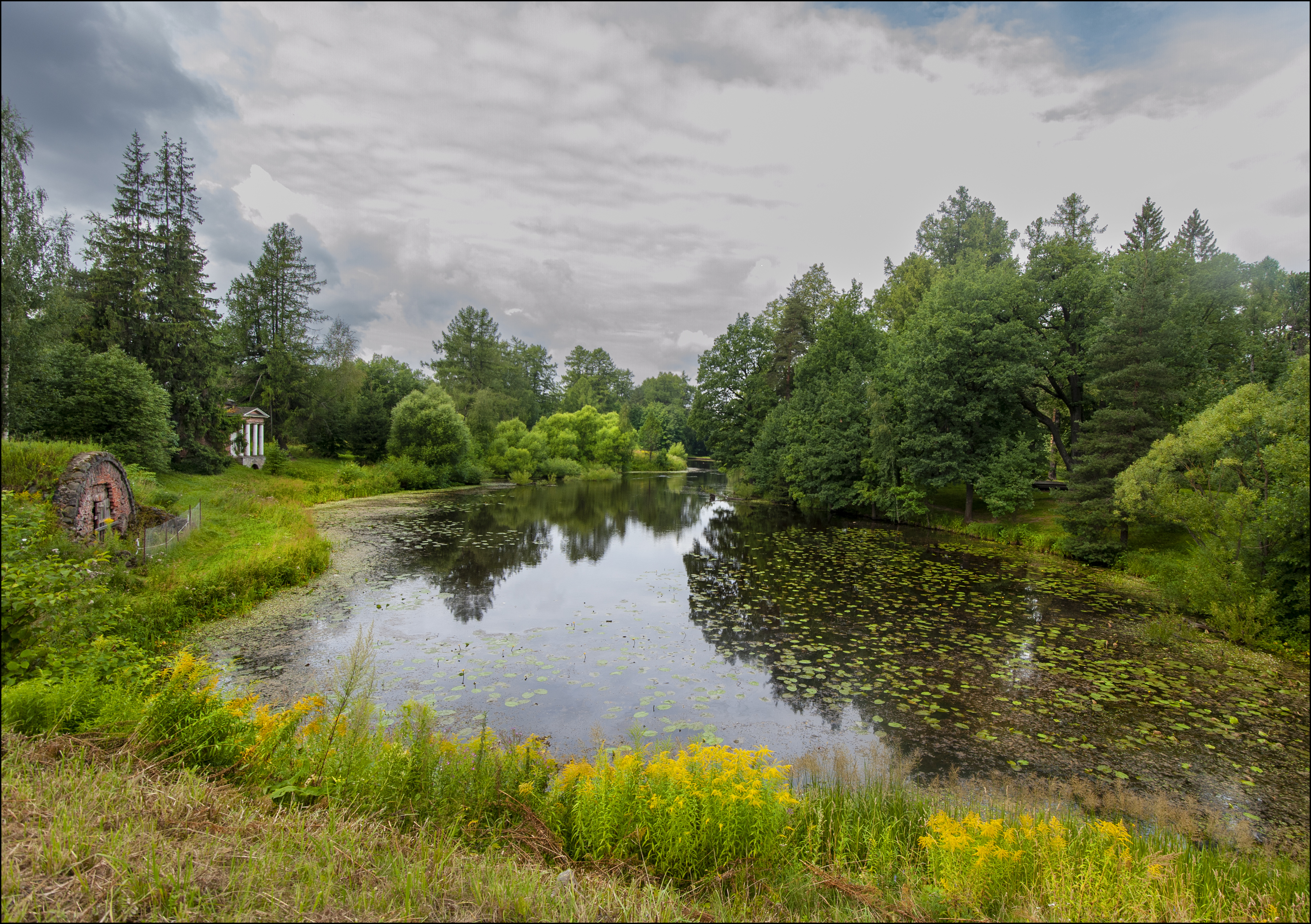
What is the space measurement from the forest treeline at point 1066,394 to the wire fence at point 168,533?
17774 millimetres

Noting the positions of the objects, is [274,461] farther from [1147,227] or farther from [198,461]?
[1147,227]

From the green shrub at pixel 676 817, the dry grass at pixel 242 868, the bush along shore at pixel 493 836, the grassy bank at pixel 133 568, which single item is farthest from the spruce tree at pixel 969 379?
the dry grass at pixel 242 868

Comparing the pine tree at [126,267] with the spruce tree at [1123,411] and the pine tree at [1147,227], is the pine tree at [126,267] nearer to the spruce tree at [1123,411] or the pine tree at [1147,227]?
the spruce tree at [1123,411]

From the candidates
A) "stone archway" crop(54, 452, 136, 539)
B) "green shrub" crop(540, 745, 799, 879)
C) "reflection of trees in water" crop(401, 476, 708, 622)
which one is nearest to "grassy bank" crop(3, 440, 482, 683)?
"stone archway" crop(54, 452, 136, 539)

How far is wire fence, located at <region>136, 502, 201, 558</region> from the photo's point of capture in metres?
10.7

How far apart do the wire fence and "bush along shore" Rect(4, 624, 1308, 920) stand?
24.8 ft

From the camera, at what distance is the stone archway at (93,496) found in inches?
388

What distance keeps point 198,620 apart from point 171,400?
18.2 m

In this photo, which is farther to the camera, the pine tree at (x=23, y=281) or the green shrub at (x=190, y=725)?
the pine tree at (x=23, y=281)

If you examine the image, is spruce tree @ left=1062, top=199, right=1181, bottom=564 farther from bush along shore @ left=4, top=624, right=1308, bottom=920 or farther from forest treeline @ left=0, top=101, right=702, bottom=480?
forest treeline @ left=0, top=101, right=702, bottom=480

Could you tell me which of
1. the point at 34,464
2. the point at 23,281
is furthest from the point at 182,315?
the point at 34,464

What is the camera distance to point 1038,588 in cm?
1397

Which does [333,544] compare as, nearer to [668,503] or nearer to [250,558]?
[250,558]

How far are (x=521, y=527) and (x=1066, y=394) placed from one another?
23909 mm
